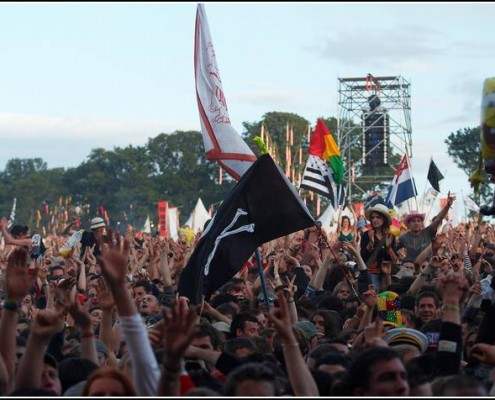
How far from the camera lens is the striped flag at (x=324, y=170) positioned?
68.4 feet

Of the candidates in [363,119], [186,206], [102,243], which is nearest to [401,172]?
[102,243]

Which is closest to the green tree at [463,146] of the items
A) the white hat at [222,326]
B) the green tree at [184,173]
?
the green tree at [184,173]

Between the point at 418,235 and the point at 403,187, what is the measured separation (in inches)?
340

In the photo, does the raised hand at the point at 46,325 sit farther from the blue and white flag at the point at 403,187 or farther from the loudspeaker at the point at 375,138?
the loudspeaker at the point at 375,138

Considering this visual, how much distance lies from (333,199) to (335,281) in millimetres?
6484

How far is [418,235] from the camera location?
1502cm

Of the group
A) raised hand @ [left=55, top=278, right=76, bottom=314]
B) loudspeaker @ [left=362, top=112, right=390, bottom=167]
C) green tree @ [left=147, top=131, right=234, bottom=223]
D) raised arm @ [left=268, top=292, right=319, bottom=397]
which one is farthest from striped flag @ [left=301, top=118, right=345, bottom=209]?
green tree @ [left=147, top=131, right=234, bottom=223]

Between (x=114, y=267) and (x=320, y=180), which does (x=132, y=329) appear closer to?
(x=114, y=267)

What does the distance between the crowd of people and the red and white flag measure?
1.25 metres

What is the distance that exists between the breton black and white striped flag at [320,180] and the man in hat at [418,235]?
5169 mm

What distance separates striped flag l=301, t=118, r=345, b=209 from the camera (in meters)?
20.8

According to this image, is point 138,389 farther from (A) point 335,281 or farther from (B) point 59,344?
(A) point 335,281

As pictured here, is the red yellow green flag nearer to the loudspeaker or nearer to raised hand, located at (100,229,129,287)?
raised hand, located at (100,229,129,287)

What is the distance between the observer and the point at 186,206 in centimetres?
9806
